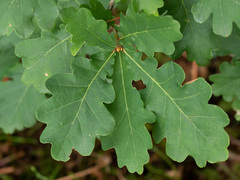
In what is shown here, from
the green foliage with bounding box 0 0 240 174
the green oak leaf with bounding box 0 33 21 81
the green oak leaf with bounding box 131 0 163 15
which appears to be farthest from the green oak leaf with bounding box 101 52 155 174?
the green oak leaf with bounding box 0 33 21 81

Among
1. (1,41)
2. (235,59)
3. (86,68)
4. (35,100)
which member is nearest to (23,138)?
(35,100)

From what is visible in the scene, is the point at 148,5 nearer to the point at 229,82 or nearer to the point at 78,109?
the point at 78,109

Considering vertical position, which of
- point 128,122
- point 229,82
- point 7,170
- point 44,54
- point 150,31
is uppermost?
point 150,31

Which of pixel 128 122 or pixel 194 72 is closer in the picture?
pixel 128 122

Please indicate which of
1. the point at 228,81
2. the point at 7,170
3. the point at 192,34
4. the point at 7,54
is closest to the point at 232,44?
the point at 228,81

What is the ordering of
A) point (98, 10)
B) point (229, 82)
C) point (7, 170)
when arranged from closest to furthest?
point (98, 10), point (229, 82), point (7, 170)

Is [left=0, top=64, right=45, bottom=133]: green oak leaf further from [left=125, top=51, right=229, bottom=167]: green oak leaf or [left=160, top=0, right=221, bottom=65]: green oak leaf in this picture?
[left=160, top=0, right=221, bottom=65]: green oak leaf

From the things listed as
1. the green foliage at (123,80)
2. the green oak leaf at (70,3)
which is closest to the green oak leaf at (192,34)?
the green foliage at (123,80)
